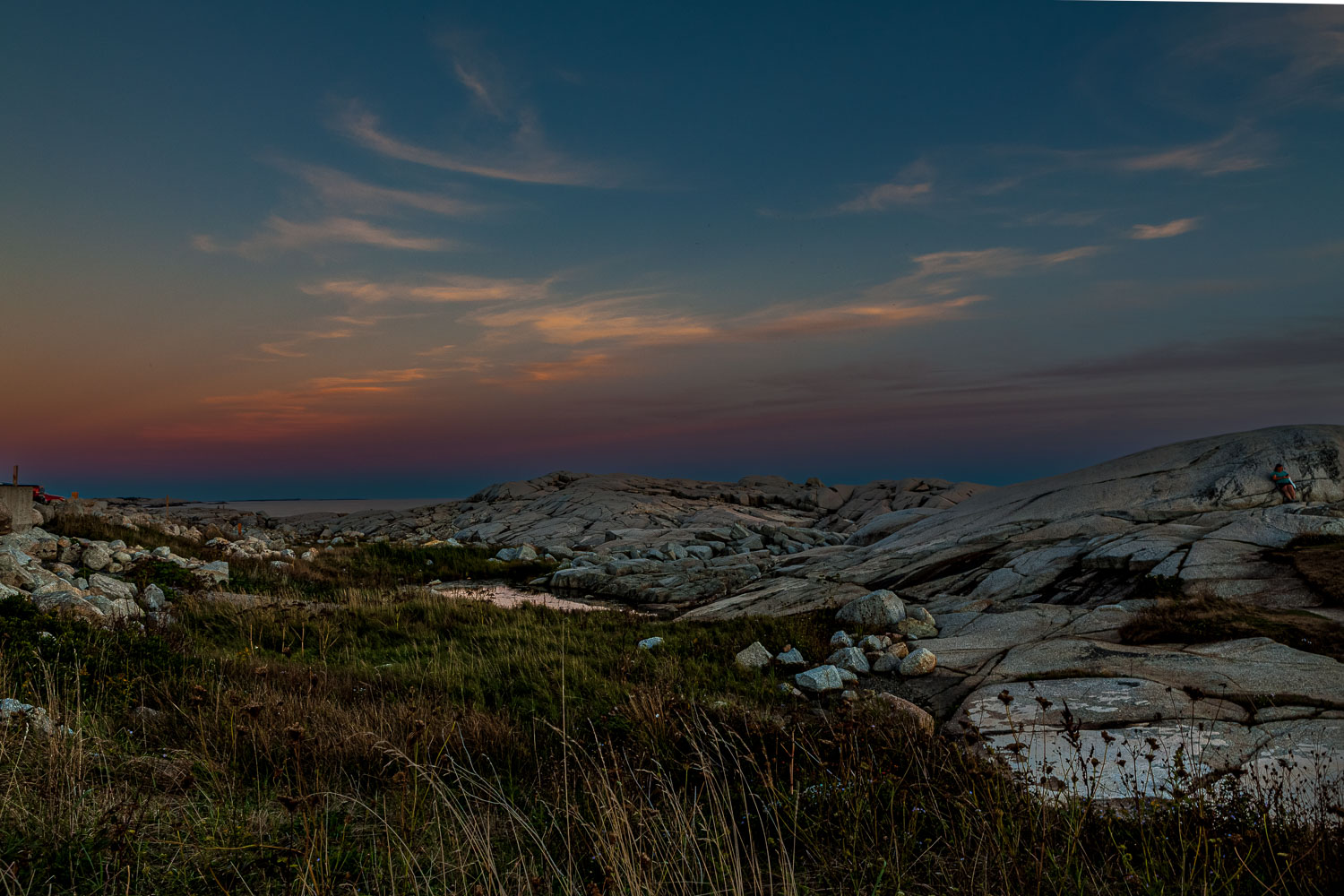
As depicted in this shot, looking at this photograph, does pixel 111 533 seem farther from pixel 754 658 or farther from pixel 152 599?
pixel 754 658

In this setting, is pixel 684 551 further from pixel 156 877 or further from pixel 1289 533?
pixel 156 877

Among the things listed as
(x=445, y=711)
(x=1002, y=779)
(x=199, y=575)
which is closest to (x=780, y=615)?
(x=445, y=711)

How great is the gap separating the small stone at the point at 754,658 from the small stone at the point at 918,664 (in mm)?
1480

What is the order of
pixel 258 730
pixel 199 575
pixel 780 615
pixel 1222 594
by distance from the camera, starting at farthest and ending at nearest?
pixel 199 575
pixel 780 615
pixel 1222 594
pixel 258 730

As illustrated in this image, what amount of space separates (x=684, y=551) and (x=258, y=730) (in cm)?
1673

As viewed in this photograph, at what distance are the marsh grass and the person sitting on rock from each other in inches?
403

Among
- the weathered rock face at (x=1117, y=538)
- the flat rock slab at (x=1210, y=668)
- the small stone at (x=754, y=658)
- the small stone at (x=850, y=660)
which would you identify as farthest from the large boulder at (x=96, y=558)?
the flat rock slab at (x=1210, y=668)

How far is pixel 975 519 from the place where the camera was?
15148 millimetres

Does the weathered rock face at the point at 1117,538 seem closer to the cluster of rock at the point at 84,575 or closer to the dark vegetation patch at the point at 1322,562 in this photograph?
the dark vegetation patch at the point at 1322,562

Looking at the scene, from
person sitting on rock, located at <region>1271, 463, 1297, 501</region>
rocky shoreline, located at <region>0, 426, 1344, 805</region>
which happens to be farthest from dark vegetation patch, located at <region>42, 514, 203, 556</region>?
person sitting on rock, located at <region>1271, 463, 1297, 501</region>

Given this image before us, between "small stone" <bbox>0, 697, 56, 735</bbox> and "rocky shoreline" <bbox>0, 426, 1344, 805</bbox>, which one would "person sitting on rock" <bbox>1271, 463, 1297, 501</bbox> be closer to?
"rocky shoreline" <bbox>0, 426, 1344, 805</bbox>

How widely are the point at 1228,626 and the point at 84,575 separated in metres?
15.2

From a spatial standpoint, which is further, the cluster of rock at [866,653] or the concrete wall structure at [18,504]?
the concrete wall structure at [18,504]

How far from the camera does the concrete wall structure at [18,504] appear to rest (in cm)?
1480
